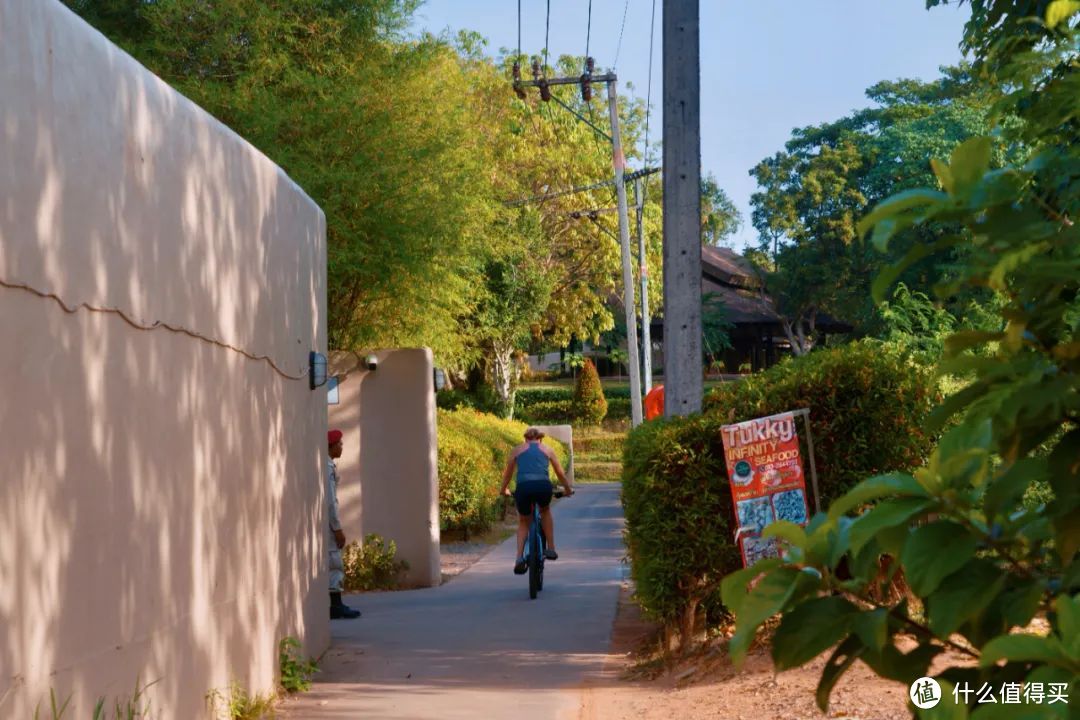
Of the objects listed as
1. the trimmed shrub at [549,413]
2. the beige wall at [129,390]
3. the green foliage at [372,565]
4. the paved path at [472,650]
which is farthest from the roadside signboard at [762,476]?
the trimmed shrub at [549,413]

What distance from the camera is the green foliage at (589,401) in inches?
1869

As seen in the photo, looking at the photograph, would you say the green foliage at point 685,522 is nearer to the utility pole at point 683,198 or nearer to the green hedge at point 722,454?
the green hedge at point 722,454

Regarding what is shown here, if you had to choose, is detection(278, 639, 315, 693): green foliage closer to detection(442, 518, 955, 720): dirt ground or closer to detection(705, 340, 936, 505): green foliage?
detection(442, 518, 955, 720): dirt ground

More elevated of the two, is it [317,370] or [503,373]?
[503,373]

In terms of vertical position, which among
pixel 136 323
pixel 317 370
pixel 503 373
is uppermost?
pixel 503 373

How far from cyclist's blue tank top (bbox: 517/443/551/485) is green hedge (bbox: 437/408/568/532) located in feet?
17.2

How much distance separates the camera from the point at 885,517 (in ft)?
4.93

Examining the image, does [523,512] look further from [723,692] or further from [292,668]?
[723,692]

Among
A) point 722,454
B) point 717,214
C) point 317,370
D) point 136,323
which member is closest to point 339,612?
point 317,370

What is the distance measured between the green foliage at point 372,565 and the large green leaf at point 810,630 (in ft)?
44.8

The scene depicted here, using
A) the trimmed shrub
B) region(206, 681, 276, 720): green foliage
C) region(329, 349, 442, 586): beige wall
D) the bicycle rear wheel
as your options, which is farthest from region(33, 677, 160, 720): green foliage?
the trimmed shrub

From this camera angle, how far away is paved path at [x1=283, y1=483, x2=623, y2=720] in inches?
317

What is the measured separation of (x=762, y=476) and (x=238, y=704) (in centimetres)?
336

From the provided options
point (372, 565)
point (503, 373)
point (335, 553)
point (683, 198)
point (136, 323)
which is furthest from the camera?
point (503, 373)
